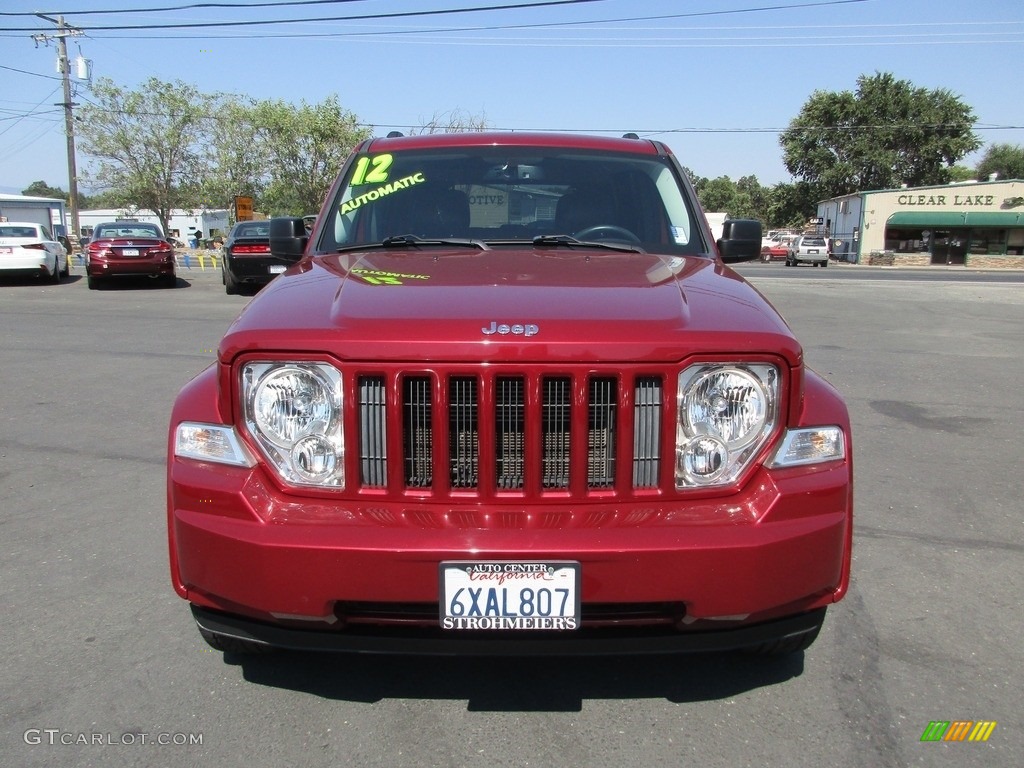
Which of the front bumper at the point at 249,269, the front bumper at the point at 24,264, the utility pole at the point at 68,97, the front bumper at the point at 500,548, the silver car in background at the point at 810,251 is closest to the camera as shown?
the front bumper at the point at 500,548

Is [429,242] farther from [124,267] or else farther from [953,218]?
[953,218]

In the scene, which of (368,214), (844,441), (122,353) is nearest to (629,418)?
(844,441)

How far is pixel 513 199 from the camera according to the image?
159 inches

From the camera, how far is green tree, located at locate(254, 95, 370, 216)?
1905 inches

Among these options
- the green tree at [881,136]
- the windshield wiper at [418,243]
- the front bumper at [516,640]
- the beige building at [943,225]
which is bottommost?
the front bumper at [516,640]

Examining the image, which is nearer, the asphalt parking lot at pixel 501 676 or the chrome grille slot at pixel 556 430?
the chrome grille slot at pixel 556 430

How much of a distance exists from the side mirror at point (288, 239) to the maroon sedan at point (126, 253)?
53.3 ft

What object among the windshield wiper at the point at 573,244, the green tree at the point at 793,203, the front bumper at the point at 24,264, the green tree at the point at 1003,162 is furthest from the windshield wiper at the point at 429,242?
the green tree at the point at 1003,162

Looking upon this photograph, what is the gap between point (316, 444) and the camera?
8.29 feet

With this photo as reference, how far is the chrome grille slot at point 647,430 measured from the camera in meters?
2.48

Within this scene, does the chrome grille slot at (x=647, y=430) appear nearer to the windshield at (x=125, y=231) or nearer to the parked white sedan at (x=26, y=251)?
the windshield at (x=125, y=231)

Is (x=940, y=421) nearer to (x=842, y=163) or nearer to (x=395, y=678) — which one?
(x=395, y=678)

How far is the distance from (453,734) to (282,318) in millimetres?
1334

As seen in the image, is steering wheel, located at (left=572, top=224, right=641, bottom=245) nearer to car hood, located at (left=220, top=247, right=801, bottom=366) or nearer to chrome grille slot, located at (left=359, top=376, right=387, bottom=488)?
car hood, located at (left=220, top=247, right=801, bottom=366)
